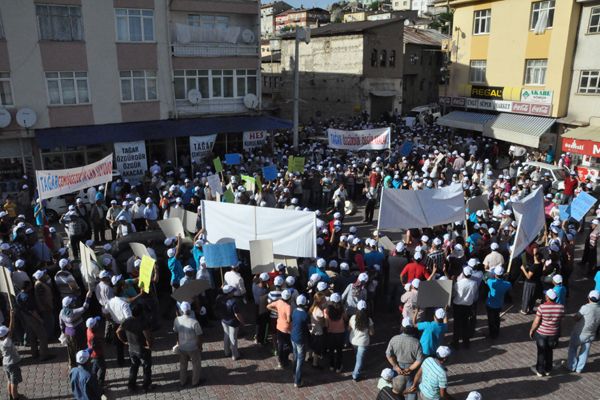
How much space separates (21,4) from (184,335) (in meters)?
17.8

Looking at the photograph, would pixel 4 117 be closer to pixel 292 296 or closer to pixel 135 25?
pixel 135 25

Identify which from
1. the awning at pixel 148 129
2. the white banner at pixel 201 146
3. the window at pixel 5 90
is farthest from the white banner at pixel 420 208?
the window at pixel 5 90

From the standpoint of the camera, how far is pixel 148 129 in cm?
2264

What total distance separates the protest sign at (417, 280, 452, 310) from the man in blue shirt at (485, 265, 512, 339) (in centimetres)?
105

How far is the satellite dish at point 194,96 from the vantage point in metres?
23.9

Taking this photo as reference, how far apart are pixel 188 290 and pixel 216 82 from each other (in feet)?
59.0

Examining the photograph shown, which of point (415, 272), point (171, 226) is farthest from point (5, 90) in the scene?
point (415, 272)

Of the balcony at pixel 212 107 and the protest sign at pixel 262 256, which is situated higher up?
the balcony at pixel 212 107

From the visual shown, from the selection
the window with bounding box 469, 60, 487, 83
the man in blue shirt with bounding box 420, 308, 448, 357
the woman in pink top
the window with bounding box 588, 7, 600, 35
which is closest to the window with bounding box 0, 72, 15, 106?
the woman in pink top

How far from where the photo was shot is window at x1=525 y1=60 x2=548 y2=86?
26809 millimetres

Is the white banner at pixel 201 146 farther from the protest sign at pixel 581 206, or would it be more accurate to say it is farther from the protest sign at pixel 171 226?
the protest sign at pixel 581 206

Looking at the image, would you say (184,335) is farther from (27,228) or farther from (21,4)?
(21,4)

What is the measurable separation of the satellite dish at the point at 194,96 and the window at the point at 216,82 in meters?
0.43

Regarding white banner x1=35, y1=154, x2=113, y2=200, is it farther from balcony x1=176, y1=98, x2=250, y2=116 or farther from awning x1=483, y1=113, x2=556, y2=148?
awning x1=483, y1=113, x2=556, y2=148
